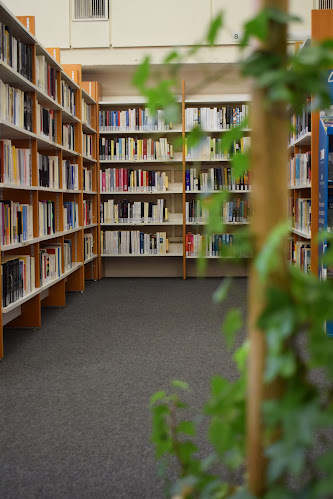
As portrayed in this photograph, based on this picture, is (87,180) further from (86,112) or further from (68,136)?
(68,136)

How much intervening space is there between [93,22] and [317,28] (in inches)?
134

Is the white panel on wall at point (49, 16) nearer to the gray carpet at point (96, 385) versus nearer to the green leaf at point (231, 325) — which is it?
Answer: the gray carpet at point (96, 385)

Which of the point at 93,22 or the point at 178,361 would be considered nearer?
the point at 178,361

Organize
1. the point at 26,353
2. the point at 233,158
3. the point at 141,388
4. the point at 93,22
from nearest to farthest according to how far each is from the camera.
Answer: the point at 233,158 → the point at 141,388 → the point at 26,353 → the point at 93,22

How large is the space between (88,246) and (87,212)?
38 cm

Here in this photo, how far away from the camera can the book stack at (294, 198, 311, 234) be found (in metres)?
3.79

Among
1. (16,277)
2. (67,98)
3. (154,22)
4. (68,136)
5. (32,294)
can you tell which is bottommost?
(32,294)

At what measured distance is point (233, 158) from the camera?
0.74m

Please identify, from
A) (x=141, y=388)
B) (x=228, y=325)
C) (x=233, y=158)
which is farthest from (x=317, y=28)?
(x=228, y=325)

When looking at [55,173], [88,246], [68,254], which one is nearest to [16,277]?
[55,173]

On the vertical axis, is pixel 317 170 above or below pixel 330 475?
above

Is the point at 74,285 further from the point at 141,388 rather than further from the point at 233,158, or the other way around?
the point at 233,158

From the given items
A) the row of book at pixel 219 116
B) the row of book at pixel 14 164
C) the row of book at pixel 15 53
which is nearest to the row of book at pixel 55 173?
the row of book at pixel 14 164

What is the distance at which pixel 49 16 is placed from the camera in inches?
231
